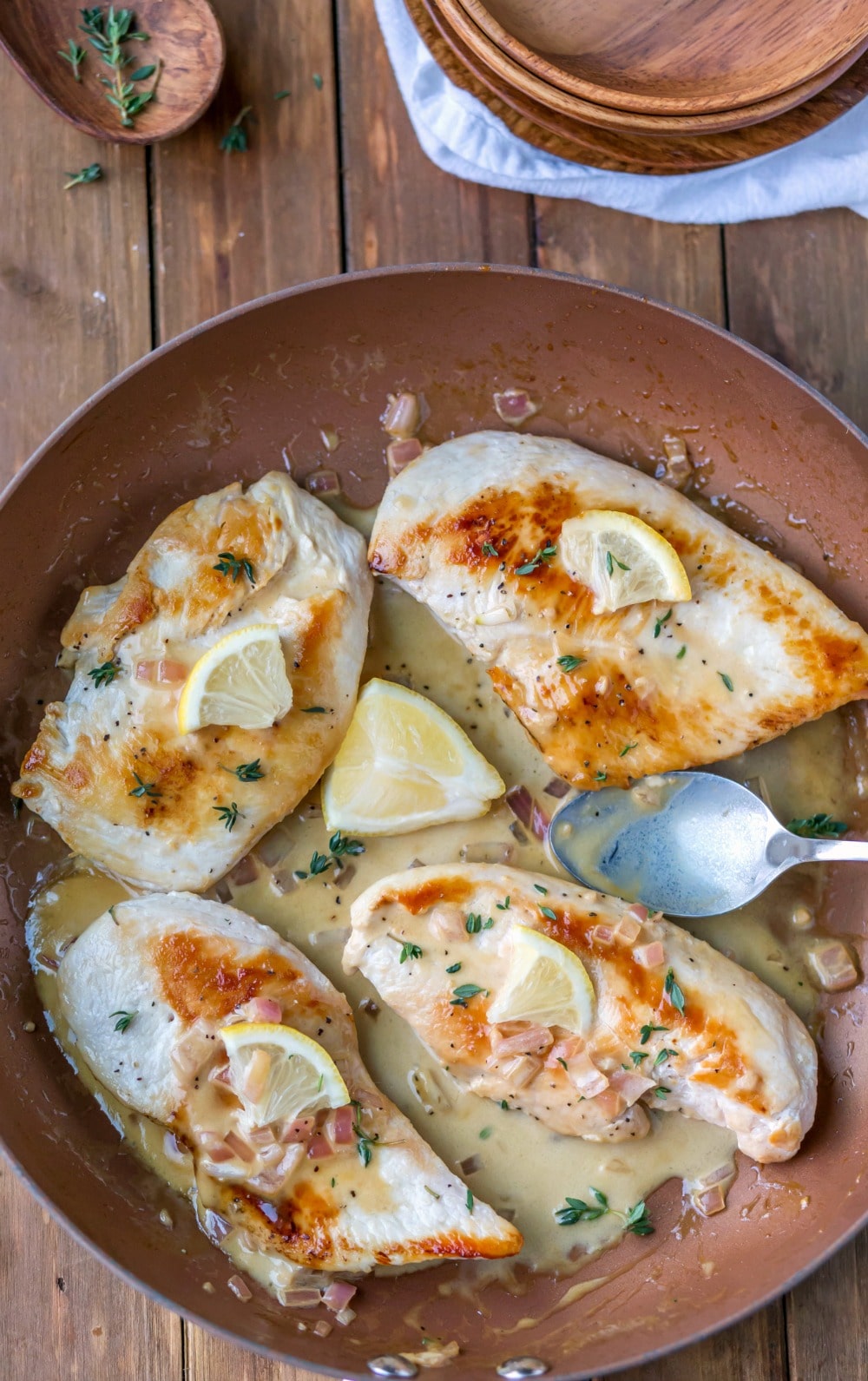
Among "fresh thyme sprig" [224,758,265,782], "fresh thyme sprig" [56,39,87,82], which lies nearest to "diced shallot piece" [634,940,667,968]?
"fresh thyme sprig" [224,758,265,782]

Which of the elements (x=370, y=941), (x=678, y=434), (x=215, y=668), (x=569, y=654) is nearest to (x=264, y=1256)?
(x=370, y=941)

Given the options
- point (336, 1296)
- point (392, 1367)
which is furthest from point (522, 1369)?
point (336, 1296)

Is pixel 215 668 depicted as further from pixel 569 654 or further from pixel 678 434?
pixel 678 434

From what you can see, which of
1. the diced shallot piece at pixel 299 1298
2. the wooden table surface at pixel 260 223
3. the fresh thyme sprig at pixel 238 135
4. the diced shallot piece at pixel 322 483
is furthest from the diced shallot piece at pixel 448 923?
the fresh thyme sprig at pixel 238 135

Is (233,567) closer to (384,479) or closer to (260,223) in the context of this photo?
(384,479)

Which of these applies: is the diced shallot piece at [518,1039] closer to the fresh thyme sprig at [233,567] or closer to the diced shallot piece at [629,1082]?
the diced shallot piece at [629,1082]

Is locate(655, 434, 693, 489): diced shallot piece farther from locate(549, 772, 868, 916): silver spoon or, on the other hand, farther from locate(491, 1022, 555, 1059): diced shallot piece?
locate(491, 1022, 555, 1059): diced shallot piece
